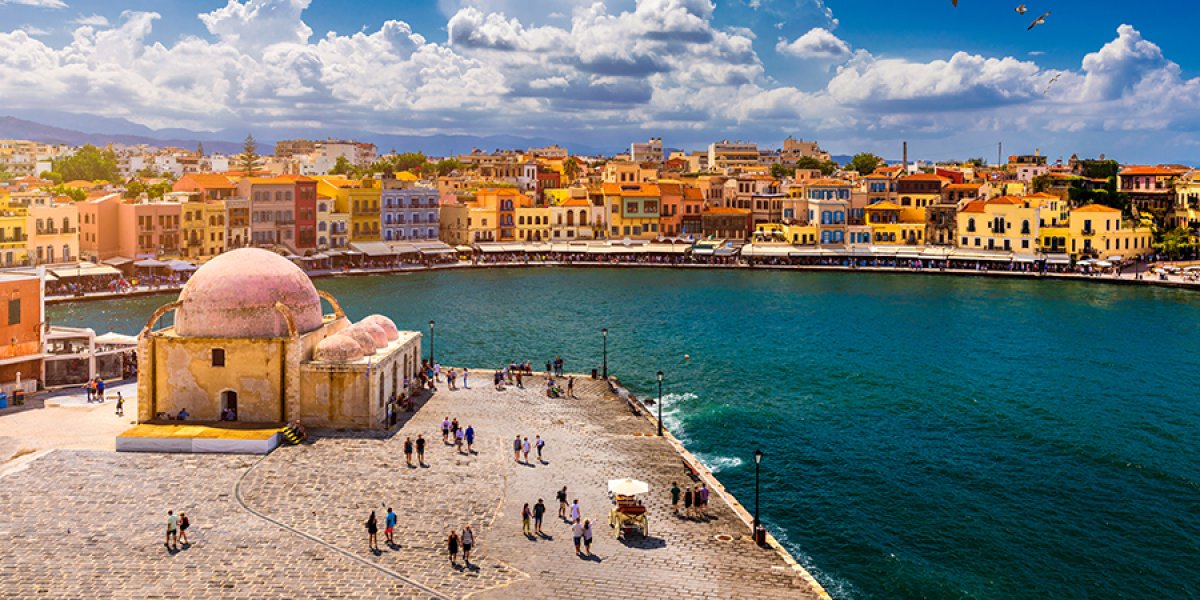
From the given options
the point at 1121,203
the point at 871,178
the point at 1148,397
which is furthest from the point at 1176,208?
the point at 1148,397

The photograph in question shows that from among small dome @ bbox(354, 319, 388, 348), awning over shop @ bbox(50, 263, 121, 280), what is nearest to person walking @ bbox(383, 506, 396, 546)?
small dome @ bbox(354, 319, 388, 348)

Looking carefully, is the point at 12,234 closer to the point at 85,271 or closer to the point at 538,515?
the point at 85,271

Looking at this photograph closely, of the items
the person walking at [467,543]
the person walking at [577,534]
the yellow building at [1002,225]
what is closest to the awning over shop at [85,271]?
the person walking at [467,543]

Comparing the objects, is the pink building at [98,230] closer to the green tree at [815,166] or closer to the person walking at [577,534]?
the person walking at [577,534]

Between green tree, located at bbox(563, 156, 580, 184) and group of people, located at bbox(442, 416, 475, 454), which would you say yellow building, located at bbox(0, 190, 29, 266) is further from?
green tree, located at bbox(563, 156, 580, 184)

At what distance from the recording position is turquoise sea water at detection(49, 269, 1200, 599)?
2559cm

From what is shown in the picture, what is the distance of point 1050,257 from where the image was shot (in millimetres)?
91375

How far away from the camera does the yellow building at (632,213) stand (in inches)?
4306

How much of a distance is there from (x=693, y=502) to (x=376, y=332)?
1390cm

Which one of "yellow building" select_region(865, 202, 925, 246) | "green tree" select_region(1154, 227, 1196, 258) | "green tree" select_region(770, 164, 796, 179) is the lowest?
"green tree" select_region(1154, 227, 1196, 258)

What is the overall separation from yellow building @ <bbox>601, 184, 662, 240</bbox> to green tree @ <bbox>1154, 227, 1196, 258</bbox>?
1901 inches

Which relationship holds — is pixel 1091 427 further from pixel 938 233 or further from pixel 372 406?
pixel 938 233

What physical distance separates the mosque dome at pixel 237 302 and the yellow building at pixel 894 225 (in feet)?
258

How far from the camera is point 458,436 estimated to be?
30422 mm
